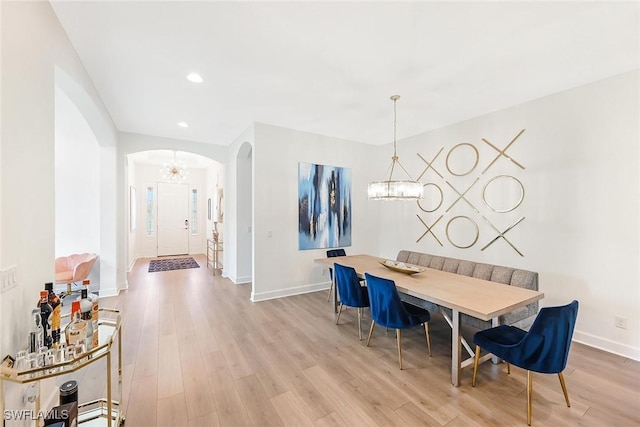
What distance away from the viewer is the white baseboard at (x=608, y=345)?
104 inches

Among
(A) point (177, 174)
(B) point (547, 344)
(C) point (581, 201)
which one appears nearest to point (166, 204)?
(A) point (177, 174)

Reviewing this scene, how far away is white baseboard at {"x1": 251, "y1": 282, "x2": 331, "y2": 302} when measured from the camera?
4.30 meters

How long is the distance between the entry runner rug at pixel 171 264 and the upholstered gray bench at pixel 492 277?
576cm

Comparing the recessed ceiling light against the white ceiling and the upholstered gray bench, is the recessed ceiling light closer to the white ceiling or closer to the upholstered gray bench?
the white ceiling

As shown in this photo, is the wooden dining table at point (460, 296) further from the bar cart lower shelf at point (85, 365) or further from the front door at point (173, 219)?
the front door at point (173, 219)

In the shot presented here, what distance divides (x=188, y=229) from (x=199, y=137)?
4783 mm

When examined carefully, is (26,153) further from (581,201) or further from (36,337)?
(581,201)

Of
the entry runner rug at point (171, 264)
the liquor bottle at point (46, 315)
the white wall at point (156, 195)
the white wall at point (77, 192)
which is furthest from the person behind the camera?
the white wall at point (156, 195)

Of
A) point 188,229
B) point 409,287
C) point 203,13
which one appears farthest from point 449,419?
point 188,229

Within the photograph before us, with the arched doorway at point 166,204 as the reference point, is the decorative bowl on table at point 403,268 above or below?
below

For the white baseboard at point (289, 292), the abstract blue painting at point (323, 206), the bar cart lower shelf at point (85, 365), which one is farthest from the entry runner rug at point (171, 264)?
the bar cart lower shelf at point (85, 365)

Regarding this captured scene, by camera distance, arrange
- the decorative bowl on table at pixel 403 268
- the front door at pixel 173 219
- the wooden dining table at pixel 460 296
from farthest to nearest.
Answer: the front door at pixel 173 219 < the decorative bowl on table at pixel 403 268 < the wooden dining table at pixel 460 296

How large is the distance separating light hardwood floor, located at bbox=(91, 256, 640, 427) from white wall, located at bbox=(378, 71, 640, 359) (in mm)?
555

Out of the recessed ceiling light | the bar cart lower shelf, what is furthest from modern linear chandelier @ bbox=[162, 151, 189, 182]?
the bar cart lower shelf
